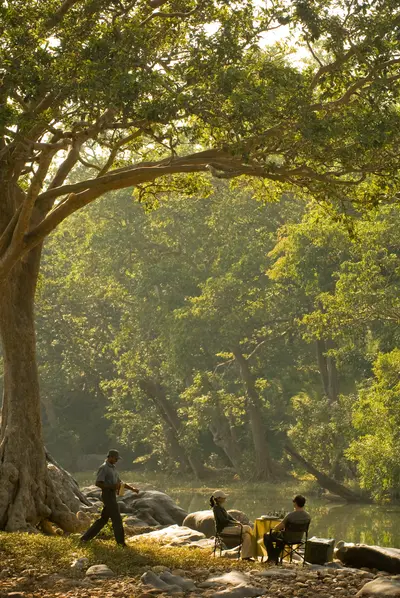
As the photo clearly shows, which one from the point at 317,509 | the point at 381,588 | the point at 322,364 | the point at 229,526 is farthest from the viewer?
the point at 322,364

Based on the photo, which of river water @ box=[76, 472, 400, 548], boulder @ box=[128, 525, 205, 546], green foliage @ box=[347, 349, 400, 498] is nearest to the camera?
boulder @ box=[128, 525, 205, 546]

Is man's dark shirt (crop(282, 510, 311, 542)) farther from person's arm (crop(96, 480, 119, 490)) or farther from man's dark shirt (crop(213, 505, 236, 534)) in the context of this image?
person's arm (crop(96, 480, 119, 490))

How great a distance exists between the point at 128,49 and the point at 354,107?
3.62 m

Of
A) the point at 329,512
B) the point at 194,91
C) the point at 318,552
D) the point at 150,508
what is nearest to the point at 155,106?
the point at 194,91

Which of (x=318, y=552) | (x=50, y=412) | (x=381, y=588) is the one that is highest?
(x=50, y=412)

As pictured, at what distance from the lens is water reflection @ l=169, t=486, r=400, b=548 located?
2652 cm

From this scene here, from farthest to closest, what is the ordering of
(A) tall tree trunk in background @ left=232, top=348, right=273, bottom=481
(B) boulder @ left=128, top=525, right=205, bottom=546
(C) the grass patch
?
(A) tall tree trunk in background @ left=232, top=348, right=273, bottom=481 → (B) boulder @ left=128, top=525, right=205, bottom=546 → (C) the grass patch

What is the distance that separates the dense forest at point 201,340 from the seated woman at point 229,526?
67.0 ft

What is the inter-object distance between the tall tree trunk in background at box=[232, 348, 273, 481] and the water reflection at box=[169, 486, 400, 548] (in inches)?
93.3

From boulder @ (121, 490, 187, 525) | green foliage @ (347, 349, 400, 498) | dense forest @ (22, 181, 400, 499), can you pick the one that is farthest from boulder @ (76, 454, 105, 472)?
boulder @ (121, 490, 187, 525)

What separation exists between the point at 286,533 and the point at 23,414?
532cm

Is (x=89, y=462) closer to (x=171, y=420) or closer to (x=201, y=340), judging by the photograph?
(x=171, y=420)

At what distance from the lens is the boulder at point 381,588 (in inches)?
453

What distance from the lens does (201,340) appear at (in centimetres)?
4591
